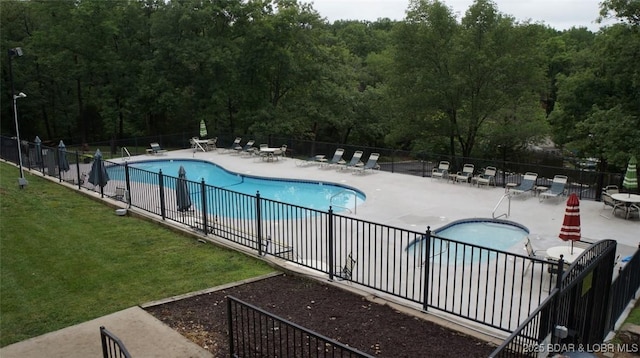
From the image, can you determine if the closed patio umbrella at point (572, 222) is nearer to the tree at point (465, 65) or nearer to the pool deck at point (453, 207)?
the pool deck at point (453, 207)

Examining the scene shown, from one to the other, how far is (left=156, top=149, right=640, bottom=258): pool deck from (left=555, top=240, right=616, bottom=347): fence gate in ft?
17.4

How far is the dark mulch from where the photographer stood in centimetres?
596

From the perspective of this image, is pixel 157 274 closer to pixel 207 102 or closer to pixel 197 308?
pixel 197 308

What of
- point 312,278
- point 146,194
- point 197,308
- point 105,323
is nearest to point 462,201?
point 312,278

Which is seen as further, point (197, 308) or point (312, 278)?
point (312, 278)

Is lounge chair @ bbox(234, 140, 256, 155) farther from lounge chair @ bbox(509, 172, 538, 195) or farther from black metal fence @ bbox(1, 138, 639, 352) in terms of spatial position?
lounge chair @ bbox(509, 172, 538, 195)

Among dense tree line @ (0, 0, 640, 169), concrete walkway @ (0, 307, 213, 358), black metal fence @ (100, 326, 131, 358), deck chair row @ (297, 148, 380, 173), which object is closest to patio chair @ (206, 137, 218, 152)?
dense tree line @ (0, 0, 640, 169)

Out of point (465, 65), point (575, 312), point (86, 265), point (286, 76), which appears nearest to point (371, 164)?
point (465, 65)

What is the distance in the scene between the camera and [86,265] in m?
8.83

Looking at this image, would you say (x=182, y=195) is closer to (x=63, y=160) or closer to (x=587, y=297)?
(x=63, y=160)

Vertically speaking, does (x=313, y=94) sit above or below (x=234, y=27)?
below

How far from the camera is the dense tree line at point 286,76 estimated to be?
22.7 metres

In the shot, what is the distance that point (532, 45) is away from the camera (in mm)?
22984

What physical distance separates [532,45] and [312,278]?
19.7 metres
